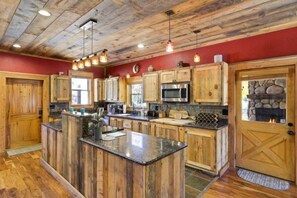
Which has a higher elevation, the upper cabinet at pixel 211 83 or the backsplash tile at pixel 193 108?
the upper cabinet at pixel 211 83

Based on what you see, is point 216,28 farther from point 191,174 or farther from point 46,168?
point 46,168

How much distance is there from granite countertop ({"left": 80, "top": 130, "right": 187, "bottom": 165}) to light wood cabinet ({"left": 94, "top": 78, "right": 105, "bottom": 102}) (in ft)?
13.0

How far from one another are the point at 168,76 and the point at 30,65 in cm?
390

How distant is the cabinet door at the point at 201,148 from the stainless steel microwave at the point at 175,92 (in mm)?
796

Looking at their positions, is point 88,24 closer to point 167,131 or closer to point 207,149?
point 167,131

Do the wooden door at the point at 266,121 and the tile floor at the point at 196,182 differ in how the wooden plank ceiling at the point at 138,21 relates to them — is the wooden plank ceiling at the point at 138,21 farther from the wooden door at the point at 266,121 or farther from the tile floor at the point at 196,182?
the tile floor at the point at 196,182

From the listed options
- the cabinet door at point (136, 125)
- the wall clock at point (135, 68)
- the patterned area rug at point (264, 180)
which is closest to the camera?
the patterned area rug at point (264, 180)

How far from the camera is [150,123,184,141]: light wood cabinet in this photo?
11.7 feet

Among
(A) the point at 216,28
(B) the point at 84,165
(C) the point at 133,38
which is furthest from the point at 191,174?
(C) the point at 133,38

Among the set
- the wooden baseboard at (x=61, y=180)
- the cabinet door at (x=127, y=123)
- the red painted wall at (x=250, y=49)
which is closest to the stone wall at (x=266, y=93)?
the red painted wall at (x=250, y=49)

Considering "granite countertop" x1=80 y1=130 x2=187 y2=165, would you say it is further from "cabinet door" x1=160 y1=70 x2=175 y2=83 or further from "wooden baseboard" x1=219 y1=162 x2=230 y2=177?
"cabinet door" x1=160 y1=70 x2=175 y2=83

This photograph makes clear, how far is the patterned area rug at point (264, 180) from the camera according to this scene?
9.34 feet

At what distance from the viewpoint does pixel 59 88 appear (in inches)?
205

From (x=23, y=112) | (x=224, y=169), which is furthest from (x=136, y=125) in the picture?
(x=23, y=112)
